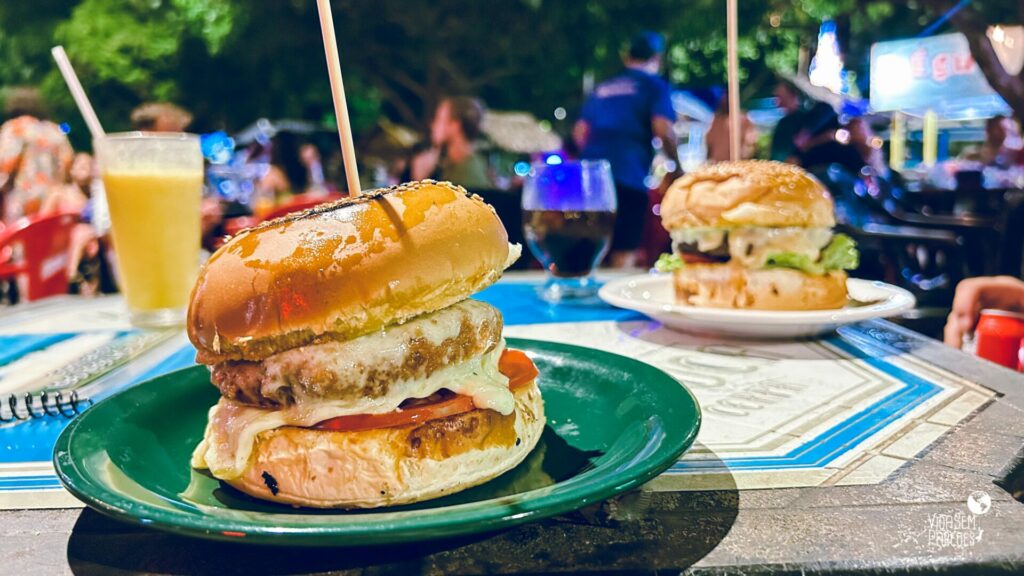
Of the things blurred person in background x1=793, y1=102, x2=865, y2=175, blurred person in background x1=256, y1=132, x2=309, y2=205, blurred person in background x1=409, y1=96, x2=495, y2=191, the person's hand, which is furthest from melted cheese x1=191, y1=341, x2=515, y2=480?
blurred person in background x1=256, y1=132, x2=309, y2=205

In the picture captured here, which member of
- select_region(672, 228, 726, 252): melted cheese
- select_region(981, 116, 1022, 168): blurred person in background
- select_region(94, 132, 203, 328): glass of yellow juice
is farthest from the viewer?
select_region(981, 116, 1022, 168): blurred person in background

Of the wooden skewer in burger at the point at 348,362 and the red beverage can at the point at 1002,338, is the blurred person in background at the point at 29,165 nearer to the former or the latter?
the wooden skewer in burger at the point at 348,362

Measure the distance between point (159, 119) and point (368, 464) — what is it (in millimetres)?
5430

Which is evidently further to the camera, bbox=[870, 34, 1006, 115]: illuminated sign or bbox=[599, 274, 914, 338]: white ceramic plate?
bbox=[870, 34, 1006, 115]: illuminated sign

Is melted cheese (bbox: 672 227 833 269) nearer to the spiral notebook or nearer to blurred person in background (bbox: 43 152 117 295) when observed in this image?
the spiral notebook

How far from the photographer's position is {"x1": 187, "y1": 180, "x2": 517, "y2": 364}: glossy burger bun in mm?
942

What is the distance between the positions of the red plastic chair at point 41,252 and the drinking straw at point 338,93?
401 centimetres

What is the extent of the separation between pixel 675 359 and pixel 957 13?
26.9 feet

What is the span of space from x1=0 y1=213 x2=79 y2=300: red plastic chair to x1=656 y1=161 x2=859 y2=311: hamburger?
405cm

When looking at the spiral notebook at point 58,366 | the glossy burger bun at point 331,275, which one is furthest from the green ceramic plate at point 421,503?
the spiral notebook at point 58,366

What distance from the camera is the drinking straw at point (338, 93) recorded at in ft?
3.54

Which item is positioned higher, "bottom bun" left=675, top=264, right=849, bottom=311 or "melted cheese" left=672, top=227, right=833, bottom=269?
"melted cheese" left=672, top=227, right=833, bottom=269

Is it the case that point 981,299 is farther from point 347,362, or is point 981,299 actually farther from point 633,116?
point 633,116

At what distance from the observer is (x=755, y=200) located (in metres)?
2.13
